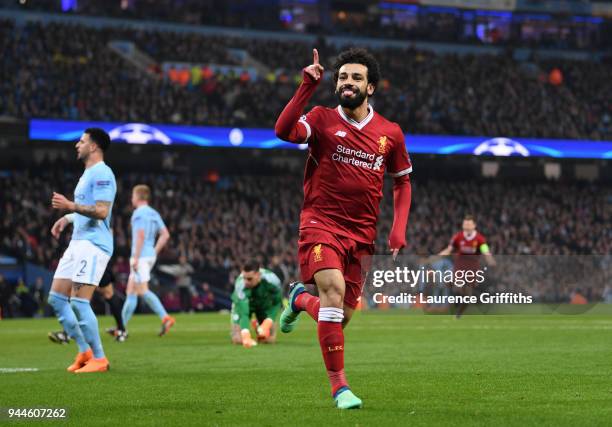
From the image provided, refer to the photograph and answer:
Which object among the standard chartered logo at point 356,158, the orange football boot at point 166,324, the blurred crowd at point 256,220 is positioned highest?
the standard chartered logo at point 356,158

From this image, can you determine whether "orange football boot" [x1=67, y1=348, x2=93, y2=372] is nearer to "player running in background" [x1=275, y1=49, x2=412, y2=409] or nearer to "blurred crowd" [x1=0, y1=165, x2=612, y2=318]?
"player running in background" [x1=275, y1=49, x2=412, y2=409]

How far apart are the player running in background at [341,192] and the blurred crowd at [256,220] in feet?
65.4

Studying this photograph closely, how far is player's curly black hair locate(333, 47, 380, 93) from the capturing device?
7.84 m

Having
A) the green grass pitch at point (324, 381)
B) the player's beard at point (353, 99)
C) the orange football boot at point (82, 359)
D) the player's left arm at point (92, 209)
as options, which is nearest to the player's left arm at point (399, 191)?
the player's beard at point (353, 99)

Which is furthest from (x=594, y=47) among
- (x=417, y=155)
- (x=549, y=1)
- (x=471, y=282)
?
(x=471, y=282)

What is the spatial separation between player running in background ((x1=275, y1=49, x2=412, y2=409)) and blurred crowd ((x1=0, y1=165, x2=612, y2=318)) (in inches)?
785

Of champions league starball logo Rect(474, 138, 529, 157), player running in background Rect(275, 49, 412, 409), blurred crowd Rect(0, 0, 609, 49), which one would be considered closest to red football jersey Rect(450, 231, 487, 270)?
player running in background Rect(275, 49, 412, 409)

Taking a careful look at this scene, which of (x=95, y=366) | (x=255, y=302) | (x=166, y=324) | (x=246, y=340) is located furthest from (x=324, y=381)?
(x=166, y=324)

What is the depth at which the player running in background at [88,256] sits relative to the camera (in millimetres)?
10945

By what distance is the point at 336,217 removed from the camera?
7.91m

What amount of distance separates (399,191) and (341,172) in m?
0.71

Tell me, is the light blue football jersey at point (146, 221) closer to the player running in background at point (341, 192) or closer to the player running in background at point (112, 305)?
the player running in background at point (112, 305)

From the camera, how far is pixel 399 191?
27.6ft

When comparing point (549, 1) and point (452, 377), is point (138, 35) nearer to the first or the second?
point (549, 1)
